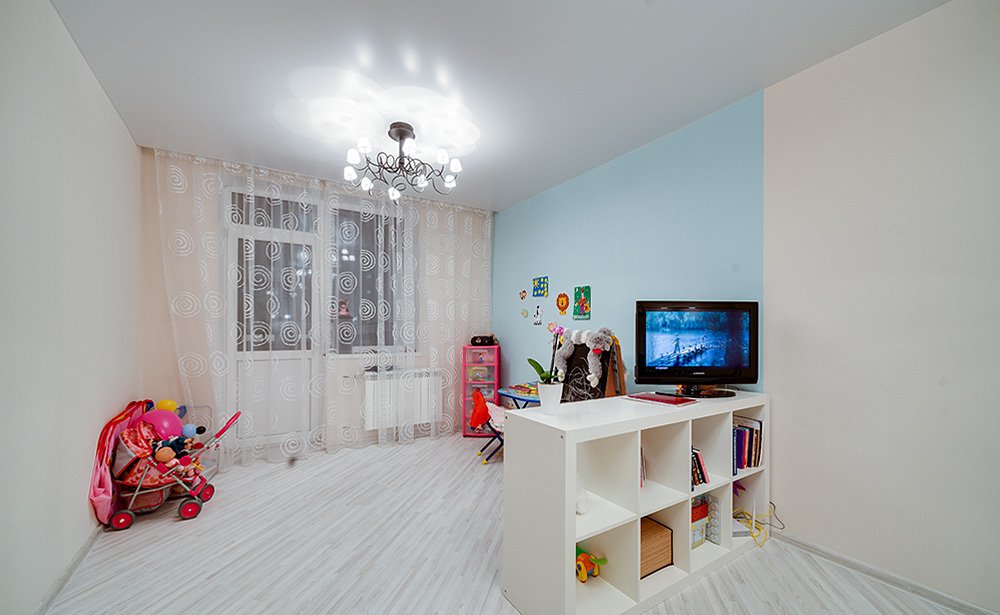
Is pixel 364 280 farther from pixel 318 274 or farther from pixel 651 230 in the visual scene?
pixel 651 230

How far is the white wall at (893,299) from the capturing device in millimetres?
1685

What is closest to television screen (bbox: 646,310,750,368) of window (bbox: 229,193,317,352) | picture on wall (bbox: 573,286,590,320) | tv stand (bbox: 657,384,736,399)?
tv stand (bbox: 657,384,736,399)

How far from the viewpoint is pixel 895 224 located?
6.25 ft

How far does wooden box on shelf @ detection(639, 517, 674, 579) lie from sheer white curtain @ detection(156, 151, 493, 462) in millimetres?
2733

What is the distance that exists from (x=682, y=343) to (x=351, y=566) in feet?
7.12

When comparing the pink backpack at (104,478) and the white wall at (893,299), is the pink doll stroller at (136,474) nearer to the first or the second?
the pink backpack at (104,478)

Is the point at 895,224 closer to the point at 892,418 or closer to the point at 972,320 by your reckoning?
the point at 972,320

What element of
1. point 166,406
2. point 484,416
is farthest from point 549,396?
point 166,406

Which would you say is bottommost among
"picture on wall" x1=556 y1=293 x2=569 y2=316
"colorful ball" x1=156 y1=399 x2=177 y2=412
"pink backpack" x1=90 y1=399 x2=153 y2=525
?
"pink backpack" x1=90 y1=399 x2=153 y2=525

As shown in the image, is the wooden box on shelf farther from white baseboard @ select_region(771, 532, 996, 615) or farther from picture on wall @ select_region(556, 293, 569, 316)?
picture on wall @ select_region(556, 293, 569, 316)

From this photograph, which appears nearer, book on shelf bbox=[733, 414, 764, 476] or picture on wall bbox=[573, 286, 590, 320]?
book on shelf bbox=[733, 414, 764, 476]

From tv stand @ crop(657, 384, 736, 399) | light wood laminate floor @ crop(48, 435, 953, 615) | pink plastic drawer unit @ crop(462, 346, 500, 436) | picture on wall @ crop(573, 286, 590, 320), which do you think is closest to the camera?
light wood laminate floor @ crop(48, 435, 953, 615)

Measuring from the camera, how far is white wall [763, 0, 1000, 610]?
1685mm

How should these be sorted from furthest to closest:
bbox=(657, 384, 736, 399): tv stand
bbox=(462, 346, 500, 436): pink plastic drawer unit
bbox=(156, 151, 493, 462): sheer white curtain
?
bbox=(462, 346, 500, 436): pink plastic drawer unit < bbox=(156, 151, 493, 462): sheer white curtain < bbox=(657, 384, 736, 399): tv stand
